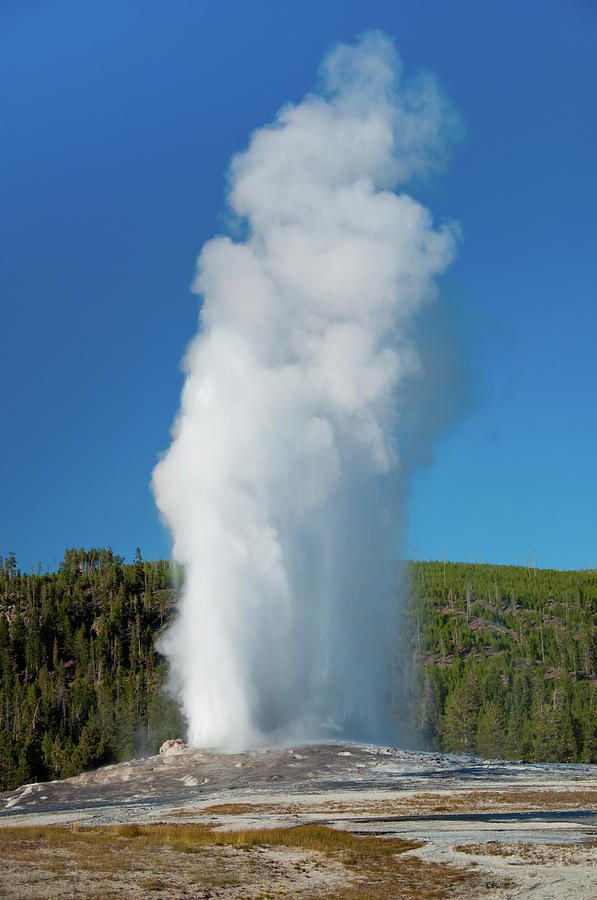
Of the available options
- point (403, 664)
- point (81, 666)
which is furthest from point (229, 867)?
point (81, 666)

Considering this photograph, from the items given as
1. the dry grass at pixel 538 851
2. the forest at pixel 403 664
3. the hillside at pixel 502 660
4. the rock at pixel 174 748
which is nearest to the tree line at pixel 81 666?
the forest at pixel 403 664

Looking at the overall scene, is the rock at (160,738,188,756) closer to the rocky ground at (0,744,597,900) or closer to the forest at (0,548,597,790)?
the rocky ground at (0,744,597,900)

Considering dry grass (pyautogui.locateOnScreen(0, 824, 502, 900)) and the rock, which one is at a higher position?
dry grass (pyautogui.locateOnScreen(0, 824, 502, 900))

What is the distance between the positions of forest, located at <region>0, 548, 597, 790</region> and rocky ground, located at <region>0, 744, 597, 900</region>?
28678 mm

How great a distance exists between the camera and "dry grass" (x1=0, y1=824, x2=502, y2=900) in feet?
55.2

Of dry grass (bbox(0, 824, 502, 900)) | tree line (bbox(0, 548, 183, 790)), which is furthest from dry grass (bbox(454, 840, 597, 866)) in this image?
tree line (bbox(0, 548, 183, 790))

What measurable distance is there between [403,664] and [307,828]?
8622cm

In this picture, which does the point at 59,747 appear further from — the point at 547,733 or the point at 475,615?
the point at 475,615

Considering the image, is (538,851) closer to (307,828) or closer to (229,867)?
→ (307,828)

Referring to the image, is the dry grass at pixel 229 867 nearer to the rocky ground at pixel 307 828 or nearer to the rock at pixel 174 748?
the rocky ground at pixel 307 828

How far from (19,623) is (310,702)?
281ft

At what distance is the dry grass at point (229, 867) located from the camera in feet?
55.2

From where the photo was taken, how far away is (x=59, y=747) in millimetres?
81062

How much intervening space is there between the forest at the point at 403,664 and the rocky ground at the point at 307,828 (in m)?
28.7
